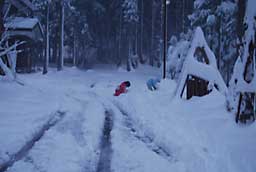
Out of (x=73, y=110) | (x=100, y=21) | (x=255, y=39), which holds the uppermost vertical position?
(x=100, y=21)

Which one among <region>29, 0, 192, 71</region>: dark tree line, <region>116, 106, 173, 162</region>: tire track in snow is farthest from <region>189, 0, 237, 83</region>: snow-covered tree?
<region>116, 106, 173, 162</region>: tire track in snow

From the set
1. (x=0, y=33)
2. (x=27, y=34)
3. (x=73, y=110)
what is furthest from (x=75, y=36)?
(x=73, y=110)

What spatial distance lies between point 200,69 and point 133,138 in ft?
19.6

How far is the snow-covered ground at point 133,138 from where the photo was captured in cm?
547

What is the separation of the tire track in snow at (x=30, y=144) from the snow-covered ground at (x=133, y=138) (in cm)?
2

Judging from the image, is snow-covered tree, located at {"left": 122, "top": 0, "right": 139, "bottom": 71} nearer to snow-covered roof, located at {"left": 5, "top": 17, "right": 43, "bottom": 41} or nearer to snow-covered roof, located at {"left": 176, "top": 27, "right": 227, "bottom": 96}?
snow-covered roof, located at {"left": 5, "top": 17, "right": 43, "bottom": 41}

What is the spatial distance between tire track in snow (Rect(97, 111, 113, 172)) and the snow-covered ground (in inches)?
0.9

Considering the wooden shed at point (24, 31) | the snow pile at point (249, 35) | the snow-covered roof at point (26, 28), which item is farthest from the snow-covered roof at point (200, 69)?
the snow-covered roof at point (26, 28)

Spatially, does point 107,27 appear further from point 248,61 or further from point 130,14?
point 248,61

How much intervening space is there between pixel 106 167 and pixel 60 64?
2989 cm

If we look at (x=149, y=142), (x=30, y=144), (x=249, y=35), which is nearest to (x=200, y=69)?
(x=249, y=35)

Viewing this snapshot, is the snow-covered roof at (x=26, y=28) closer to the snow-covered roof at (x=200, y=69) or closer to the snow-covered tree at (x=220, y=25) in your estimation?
the snow-covered tree at (x=220, y=25)

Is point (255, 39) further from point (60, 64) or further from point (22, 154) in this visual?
point (60, 64)

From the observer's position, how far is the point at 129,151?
251 inches
